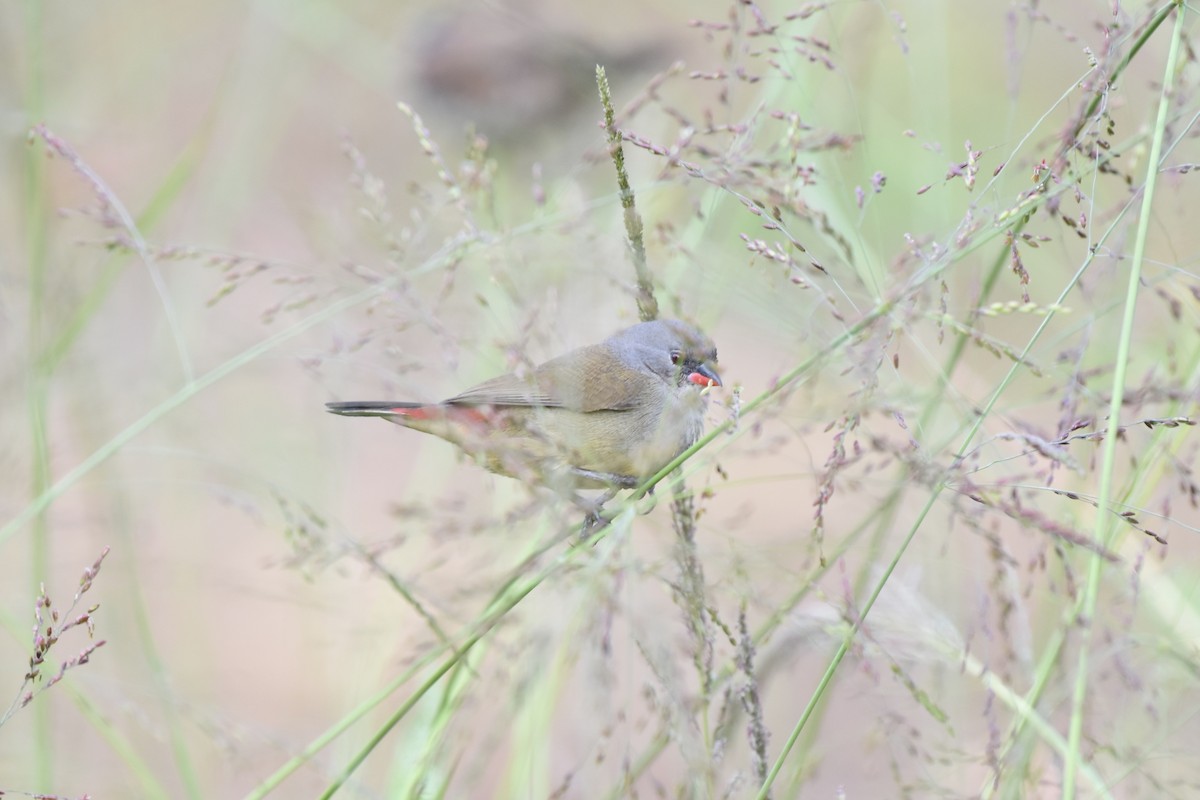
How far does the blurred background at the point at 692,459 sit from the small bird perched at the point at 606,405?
8.0 inches

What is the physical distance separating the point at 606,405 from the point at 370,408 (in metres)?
0.74

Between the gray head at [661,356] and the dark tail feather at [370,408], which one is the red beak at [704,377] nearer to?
the gray head at [661,356]

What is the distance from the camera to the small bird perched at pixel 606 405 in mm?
2865

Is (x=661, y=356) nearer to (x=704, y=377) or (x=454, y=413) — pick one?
(x=704, y=377)

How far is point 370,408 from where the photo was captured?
9.67 feet

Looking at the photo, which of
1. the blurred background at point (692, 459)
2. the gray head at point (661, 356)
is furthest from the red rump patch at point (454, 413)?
the gray head at point (661, 356)

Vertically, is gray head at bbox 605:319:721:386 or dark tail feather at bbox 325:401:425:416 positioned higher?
gray head at bbox 605:319:721:386

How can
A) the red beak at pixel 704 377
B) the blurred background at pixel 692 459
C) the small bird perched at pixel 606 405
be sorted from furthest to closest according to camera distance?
1. the red beak at pixel 704 377
2. the small bird perched at pixel 606 405
3. the blurred background at pixel 692 459

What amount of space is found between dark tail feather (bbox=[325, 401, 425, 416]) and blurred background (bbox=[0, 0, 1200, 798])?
152 mm

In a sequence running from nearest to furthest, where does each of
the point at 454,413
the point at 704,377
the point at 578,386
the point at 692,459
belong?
the point at 692,459, the point at 454,413, the point at 578,386, the point at 704,377

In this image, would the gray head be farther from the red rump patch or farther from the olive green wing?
the red rump patch

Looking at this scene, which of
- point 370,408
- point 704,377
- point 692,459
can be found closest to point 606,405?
point 704,377

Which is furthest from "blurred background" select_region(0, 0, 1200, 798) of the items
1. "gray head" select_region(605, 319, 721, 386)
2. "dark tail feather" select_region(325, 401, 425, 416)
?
"gray head" select_region(605, 319, 721, 386)

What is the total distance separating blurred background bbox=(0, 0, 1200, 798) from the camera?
186cm
